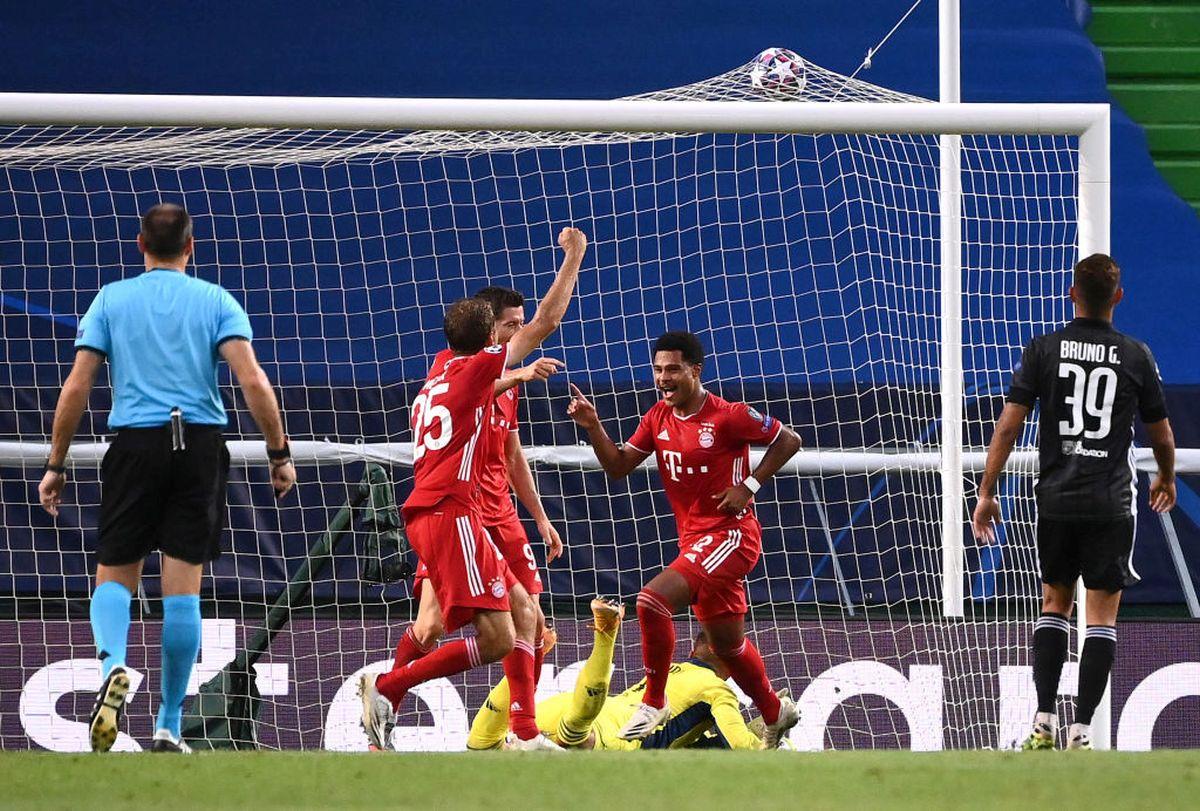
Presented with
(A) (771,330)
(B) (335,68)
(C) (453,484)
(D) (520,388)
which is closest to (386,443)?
(D) (520,388)

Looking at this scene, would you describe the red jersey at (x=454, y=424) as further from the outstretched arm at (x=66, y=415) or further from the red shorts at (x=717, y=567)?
the outstretched arm at (x=66, y=415)

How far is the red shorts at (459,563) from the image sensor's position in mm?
5883

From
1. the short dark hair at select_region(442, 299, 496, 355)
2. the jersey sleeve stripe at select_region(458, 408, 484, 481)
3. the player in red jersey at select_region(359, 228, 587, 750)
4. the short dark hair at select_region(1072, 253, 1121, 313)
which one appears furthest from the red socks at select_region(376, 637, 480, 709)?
the short dark hair at select_region(1072, 253, 1121, 313)

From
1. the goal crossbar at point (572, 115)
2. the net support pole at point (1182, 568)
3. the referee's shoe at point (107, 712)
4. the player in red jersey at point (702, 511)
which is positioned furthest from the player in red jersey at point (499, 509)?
the net support pole at point (1182, 568)

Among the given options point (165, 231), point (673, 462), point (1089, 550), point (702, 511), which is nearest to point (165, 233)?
point (165, 231)

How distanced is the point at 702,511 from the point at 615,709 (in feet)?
3.90

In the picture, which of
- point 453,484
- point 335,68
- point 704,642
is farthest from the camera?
point 335,68

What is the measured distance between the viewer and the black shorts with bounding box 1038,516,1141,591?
5770 mm

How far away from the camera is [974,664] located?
7.73 meters

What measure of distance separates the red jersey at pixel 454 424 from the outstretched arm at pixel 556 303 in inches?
17.4

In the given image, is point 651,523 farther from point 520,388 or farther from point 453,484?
point 453,484

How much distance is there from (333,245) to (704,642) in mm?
3998

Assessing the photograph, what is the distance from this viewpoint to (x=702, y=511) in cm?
673

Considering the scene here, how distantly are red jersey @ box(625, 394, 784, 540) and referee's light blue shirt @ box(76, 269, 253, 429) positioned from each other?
7.15 feet
